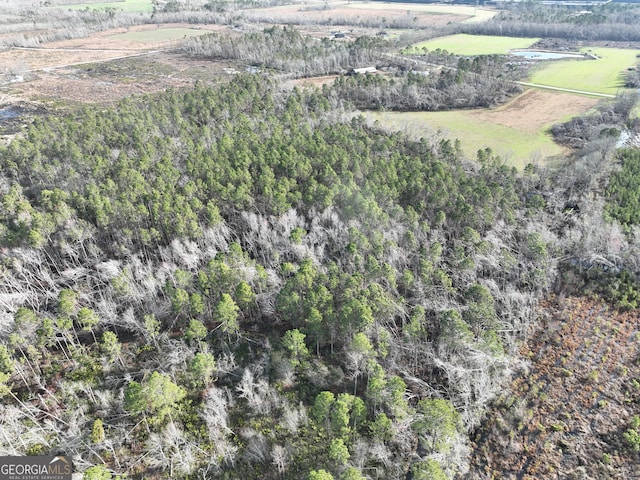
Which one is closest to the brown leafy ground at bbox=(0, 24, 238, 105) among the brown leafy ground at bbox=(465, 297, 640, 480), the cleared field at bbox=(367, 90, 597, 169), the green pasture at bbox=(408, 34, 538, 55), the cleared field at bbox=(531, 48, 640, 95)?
the cleared field at bbox=(367, 90, 597, 169)

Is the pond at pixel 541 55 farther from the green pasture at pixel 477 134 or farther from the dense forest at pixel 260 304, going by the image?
the dense forest at pixel 260 304

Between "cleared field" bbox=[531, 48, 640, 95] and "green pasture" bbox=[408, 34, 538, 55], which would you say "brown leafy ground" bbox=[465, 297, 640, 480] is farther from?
"green pasture" bbox=[408, 34, 538, 55]

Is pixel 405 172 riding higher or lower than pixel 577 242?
higher

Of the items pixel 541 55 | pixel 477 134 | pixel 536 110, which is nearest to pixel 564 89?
pixel 536 110

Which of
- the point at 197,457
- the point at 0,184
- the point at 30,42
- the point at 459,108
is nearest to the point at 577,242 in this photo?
the point at 197,457

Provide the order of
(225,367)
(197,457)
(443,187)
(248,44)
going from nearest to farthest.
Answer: (197,457), (225,367), (443,187), (248,44)

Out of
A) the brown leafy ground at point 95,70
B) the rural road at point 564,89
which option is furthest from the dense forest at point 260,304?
the brown leafy ground at point 95,70

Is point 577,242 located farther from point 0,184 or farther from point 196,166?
point 0,184
